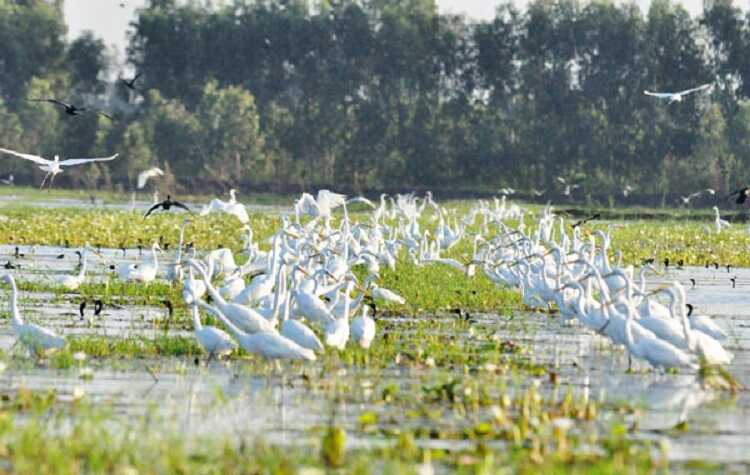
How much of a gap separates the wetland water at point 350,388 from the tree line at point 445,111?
59.6m

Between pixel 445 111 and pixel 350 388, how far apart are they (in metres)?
72.8

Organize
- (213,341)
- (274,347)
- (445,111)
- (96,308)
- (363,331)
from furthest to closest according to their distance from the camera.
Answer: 1. (445,111)
2. (96,308)
3. (363,331)
4. (213,341)
5. (274,347)

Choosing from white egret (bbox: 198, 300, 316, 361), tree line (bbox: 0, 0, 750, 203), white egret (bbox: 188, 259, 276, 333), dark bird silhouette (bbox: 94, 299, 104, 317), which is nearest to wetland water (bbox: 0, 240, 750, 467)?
dark bird silhouette (bbox: 94, 299, 104, 317)

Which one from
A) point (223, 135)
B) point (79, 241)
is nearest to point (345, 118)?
point (223, 135)

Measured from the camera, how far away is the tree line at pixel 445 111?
81750mm

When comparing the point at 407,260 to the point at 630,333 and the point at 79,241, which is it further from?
the point at 630,333

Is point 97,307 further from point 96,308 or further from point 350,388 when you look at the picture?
point 350,388

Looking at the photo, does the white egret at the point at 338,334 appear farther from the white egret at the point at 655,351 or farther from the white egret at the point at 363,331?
the white egret at the point at 655,351

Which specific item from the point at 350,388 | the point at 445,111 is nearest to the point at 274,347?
the point at 350,388

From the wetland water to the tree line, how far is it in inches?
2346

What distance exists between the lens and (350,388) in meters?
14.1

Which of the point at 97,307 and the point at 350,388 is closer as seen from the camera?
the point at 350,388

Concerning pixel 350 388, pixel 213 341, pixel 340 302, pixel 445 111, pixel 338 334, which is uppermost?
pixel 445 111

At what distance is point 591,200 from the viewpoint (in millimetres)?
75375
